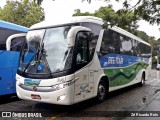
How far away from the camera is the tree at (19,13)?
28.8 metres

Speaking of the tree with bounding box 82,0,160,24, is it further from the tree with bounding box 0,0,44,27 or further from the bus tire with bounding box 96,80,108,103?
the tree with bounding box 0,0,44,27

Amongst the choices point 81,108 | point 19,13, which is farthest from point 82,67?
point 19,13

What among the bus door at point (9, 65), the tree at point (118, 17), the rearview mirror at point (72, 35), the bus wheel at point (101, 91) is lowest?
the bus wheel at point (101, 91)

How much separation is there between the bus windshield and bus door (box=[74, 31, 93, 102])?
0.40 metres

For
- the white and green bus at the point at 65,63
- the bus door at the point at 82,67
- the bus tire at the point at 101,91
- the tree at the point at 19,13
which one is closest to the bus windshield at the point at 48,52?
the white and green bus at the point at 65,63

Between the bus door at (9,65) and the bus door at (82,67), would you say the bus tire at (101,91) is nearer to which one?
the bus door at (82,67)

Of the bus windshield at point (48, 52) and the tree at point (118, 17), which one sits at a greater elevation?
the tree at point (118, 17)

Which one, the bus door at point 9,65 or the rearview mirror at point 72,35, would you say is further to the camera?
the bus door at point 9,65

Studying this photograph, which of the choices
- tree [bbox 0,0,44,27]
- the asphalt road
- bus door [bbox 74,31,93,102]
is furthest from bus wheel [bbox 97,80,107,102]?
tree [bbox 0,0,44,27]

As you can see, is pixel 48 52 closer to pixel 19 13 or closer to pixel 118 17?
pixel 118 17

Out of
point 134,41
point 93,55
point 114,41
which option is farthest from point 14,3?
point 93,55

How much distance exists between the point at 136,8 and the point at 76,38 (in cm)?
236

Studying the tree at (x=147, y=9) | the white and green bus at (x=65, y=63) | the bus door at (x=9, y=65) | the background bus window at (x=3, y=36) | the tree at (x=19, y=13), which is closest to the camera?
the tree at (x=147, y=9)

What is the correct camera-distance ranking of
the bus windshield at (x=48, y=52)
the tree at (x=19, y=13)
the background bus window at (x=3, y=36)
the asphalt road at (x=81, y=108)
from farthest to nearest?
the tree at (x=19, y=13) < the background bus window at (x=3, y=36) < the asphalt road at (x=81, y=108) < the bus windshield at (x=48, y=52)
